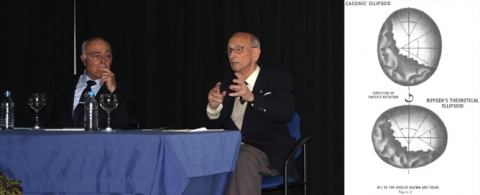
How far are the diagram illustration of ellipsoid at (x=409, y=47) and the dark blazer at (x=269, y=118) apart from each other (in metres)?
0.77

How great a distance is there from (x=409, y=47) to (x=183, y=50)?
194 cm

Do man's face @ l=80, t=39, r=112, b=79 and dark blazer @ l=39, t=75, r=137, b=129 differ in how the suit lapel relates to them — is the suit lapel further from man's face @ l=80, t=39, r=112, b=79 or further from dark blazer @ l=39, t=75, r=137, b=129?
man's face @ l=80, t=39, r=112, b=79

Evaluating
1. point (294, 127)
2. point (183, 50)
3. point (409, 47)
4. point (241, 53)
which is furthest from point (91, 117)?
point (409, 47)

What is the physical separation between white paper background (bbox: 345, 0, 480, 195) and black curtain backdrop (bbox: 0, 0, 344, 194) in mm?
587

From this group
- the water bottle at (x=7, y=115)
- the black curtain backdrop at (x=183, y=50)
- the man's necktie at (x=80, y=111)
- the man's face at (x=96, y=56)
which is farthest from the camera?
the black curtain backdrop at (x=183, y=50)

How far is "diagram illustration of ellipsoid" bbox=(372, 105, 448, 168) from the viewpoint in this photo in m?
4.28

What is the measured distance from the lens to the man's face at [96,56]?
14.8ft

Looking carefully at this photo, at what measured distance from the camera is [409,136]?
4309 mm

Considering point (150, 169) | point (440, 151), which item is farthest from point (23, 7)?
point (440, 151)

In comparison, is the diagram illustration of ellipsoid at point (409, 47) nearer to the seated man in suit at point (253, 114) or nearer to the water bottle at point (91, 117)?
the seated man in suit at point (253, 114)

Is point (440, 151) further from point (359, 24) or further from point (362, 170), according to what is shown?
point (359, 24)

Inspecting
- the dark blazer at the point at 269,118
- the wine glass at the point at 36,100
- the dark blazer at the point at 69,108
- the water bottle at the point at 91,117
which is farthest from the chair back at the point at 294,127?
the wine glass at the point at 36,100

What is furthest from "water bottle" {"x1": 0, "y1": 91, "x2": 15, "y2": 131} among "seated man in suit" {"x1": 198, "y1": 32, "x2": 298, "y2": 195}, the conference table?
"seated man in suit" {"x1": 198, "y1": 32, "x2": 298, "y2": 195}

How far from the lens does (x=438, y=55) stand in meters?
4.30
